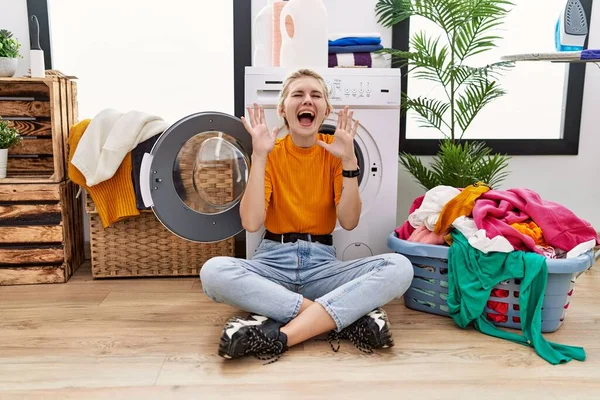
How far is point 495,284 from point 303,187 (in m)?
0.65

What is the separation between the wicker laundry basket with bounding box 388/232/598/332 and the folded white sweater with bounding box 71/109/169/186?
3.29ft

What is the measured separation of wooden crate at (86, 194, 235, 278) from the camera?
2.12 m

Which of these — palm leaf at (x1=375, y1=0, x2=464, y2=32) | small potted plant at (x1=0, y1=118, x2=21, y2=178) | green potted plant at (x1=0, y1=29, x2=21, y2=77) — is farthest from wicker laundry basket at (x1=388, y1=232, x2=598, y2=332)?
green potted plant at (x1=0, y1=29, x2=21, y2=77)

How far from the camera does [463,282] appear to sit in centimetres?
159

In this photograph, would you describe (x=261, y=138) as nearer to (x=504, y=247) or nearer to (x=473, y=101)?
(x=504, y=247)

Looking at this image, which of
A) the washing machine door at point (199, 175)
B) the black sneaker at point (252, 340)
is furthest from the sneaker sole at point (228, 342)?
the washing machine door at point (199, 175)

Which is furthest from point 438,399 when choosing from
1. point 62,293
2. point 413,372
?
point 62,293

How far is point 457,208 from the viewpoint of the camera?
1654 mm

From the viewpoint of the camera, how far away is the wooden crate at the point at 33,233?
2.00 m

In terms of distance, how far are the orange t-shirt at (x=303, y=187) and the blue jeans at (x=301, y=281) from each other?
0.23ft

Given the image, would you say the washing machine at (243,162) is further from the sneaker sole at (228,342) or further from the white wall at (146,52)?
the white wall at (146,52)

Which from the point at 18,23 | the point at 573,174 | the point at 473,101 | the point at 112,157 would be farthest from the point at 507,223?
the point at 18,23

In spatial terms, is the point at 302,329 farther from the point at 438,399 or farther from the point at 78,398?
the point at 78,398

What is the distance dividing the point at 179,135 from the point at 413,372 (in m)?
1.05
